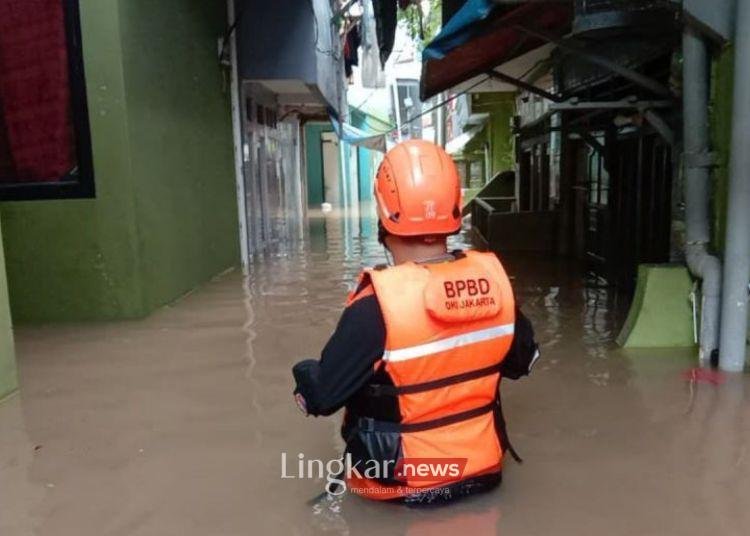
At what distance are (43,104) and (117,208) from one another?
43.3 inches

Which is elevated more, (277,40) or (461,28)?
(277,40)

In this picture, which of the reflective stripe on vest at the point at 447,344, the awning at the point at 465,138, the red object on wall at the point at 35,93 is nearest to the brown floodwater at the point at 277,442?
the reflective stripe on vest at the point at 447,344

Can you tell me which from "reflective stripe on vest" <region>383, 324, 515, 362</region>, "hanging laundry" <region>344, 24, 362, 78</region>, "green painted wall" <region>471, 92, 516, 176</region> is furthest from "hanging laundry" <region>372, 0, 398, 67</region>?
"reflective stripe on vest" <region>383, 324, 515, 362</region>

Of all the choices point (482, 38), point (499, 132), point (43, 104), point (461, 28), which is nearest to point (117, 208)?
point (43, 104)

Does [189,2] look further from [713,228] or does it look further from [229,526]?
[229,526]

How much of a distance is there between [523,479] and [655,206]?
4.62 metres

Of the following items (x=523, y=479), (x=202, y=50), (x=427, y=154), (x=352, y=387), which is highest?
(x=202, y=50)

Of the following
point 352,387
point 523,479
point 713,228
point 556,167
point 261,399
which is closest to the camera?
point 352,387

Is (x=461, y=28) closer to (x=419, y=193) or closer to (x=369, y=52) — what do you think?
(x=419, y=193)

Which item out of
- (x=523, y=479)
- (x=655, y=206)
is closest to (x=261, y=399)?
(x=523, y=479)

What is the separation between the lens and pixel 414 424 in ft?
7.68

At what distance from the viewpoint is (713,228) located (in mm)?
4539

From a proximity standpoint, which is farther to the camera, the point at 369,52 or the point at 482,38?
the point at 369,52

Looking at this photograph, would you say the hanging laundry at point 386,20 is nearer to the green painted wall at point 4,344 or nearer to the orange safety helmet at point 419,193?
the green painted wall at point 4,344
